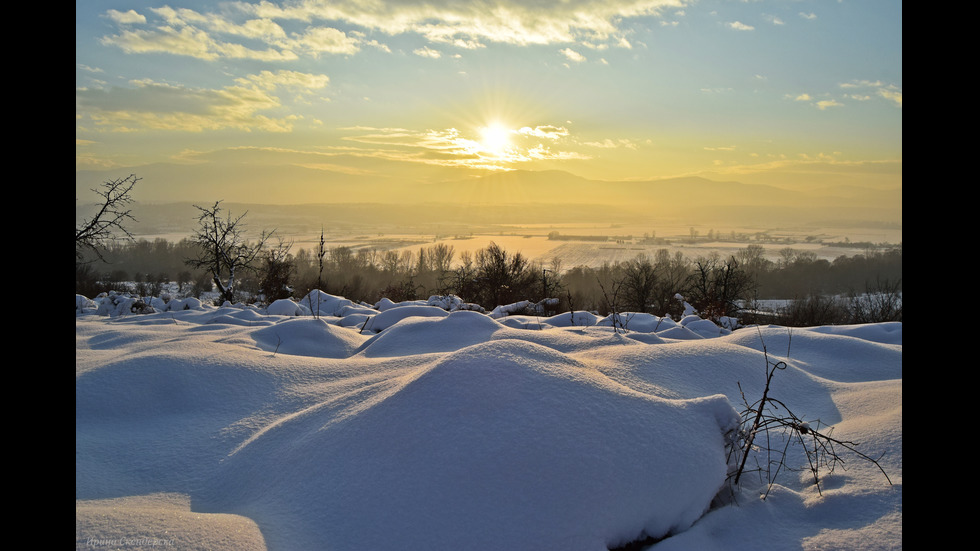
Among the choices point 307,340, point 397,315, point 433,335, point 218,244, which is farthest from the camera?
point 218,244

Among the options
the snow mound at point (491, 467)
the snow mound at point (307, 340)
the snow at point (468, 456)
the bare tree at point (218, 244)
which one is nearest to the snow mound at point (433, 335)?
the snow mound at point (307, 340)

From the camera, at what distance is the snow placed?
2168mm

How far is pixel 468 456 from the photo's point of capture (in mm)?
2400

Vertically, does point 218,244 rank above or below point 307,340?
above

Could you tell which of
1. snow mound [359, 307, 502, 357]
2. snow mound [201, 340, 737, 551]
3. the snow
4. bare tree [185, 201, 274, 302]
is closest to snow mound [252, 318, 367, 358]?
snow mound [359, 307, 502, 357]

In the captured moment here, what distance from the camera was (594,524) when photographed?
219 centimetres

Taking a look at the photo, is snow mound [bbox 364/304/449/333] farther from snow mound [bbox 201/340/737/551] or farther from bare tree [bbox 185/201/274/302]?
bare tree [bbox 185/201/274/302]

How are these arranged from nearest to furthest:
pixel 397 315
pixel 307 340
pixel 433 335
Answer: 1. pixel 433 335
2. pixel 307 340
3. pixel 397 315

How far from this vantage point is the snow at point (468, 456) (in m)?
2.17

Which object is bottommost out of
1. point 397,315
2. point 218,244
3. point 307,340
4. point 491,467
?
point 491,467

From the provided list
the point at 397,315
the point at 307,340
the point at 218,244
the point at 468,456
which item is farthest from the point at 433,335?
the point at 218,244

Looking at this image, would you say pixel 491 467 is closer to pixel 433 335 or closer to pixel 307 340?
pixel 433 335

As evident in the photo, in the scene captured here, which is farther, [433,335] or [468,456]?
[433,335]
